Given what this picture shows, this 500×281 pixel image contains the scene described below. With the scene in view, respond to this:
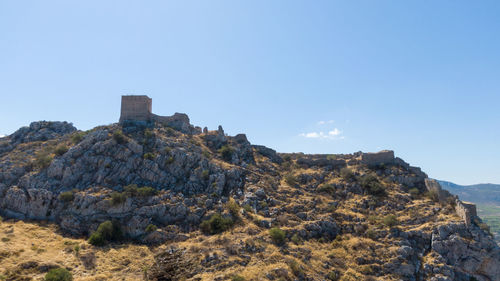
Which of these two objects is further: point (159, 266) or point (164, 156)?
point (164, 156)

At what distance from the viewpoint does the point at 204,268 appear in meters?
29.5

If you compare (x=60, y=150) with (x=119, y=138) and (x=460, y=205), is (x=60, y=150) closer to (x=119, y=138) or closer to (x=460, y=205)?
(x=119, y=138)

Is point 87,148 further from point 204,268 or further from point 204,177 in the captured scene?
point 204,268

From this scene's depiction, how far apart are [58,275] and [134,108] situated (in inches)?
1433

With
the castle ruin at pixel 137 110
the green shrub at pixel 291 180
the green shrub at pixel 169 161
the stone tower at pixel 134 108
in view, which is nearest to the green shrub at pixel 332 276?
the green shrub at pixel 291 180

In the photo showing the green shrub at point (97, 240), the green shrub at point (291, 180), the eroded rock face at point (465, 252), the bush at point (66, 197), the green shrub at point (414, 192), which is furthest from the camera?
the green shrub at point (291, 180)

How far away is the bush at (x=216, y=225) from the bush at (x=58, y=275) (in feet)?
50.1

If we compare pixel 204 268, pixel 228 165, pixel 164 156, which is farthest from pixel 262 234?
pixel 164 156

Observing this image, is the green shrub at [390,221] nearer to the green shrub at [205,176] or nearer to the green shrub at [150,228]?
the green shrub at [205,176]

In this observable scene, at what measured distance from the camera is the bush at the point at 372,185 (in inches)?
1789

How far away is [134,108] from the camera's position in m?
56.2

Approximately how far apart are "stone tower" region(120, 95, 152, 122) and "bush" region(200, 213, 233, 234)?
3006 centimetres

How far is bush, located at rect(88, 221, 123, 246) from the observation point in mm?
33344

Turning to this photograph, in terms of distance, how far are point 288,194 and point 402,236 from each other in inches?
685
